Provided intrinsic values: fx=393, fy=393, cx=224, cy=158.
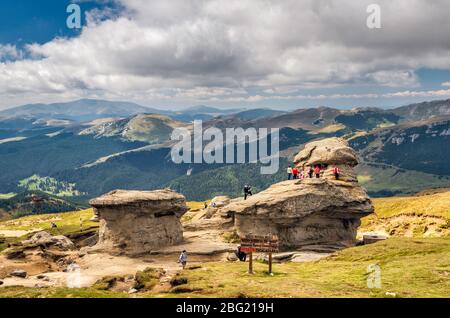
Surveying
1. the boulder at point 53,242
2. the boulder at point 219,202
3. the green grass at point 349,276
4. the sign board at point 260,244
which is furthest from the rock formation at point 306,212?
the boulder at point 53,242

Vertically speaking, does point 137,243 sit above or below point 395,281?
below

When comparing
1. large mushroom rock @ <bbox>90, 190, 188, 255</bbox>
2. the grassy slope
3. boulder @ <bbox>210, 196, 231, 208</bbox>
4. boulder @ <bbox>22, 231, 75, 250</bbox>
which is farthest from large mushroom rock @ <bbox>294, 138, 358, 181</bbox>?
boulder @ <bbox>22, 231, 75, 250</bbox>

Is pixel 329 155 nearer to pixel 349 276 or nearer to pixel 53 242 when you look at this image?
pixel 349 276

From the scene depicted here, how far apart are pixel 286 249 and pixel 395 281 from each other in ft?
116

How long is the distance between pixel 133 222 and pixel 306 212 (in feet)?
110

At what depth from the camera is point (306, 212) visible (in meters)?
74.2

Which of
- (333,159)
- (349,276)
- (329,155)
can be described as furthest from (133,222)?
(349,276)

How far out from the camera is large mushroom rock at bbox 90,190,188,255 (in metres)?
75.7

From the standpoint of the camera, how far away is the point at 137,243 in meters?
76.4

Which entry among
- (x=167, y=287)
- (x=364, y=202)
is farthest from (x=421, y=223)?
(x=167, y=287)

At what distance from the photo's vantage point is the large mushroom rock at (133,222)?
248 ft

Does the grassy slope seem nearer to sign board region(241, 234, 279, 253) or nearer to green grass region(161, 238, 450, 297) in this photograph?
green grass region(161, 238, 450, 297)

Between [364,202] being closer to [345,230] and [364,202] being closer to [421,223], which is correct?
[345,230]

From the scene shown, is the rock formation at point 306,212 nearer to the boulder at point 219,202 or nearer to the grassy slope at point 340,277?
the grassy slope at point 340,277
